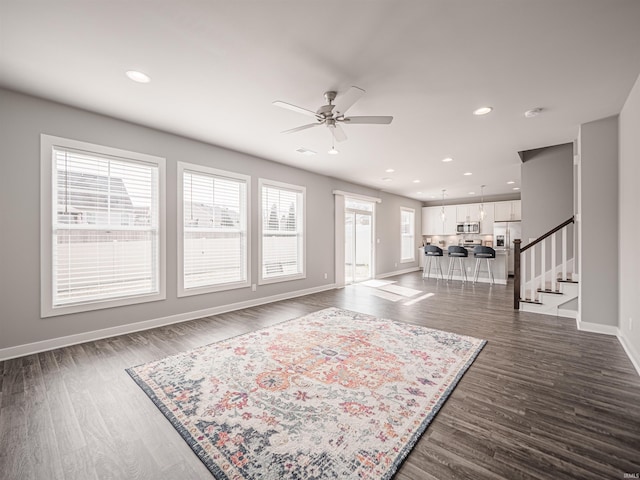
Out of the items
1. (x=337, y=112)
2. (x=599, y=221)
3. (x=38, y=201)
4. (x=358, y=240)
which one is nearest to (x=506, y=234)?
(x=358, y=240)

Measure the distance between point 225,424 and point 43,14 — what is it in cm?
304

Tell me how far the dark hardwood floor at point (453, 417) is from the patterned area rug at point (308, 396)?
112mm

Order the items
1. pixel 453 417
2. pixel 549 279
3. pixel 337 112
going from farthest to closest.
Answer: pixel 549 279 → pixel 337 112 → pixel 453 417

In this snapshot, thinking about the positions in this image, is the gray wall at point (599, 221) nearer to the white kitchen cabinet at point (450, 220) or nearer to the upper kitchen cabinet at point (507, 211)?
the upper kitchen cabinet at point (507, 211)

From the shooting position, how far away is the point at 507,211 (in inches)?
375

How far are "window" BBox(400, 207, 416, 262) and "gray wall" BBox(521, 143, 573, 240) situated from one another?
474 centimetres

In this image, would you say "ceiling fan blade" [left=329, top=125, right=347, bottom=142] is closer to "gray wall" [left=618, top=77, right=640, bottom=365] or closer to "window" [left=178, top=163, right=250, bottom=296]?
"window" [left=178, top=163, right=250, bottom=296]

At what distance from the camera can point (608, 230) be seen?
352cm

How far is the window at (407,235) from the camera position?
10023 millimetres

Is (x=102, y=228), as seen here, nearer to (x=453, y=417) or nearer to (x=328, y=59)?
(x=328, y=59)

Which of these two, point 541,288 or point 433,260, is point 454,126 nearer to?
point 541,288

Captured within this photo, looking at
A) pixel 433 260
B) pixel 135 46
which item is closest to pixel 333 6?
pixel 135 46

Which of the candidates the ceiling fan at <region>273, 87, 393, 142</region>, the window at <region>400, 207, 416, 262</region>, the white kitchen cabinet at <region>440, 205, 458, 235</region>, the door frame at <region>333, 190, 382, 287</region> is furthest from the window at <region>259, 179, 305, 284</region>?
the white kitchen cabinet at <region>440, 205, 458, 235</region>

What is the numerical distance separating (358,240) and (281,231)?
306cm
